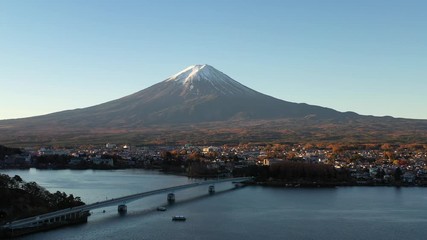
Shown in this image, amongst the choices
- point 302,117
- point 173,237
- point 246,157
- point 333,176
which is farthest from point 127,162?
point 302,117

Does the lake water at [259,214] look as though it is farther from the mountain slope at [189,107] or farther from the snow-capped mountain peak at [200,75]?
the snow-capped mountain peak at [200,75]

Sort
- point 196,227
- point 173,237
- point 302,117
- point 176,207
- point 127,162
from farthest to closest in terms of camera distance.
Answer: point 302,117
point 127,162
point 176,207
point 196,227
point 173,237

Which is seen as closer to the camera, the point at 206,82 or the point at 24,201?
the point at 24,201

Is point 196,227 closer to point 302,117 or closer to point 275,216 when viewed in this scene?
point 275,216

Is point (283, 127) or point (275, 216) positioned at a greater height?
point (283, 127)

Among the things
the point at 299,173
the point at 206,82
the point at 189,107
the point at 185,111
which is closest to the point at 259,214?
the point at 299,173

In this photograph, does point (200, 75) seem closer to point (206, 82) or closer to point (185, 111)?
point (206, 82)

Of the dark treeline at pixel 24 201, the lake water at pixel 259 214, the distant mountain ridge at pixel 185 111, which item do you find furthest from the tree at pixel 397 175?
the distant mountain ridge at pixel 185 111
